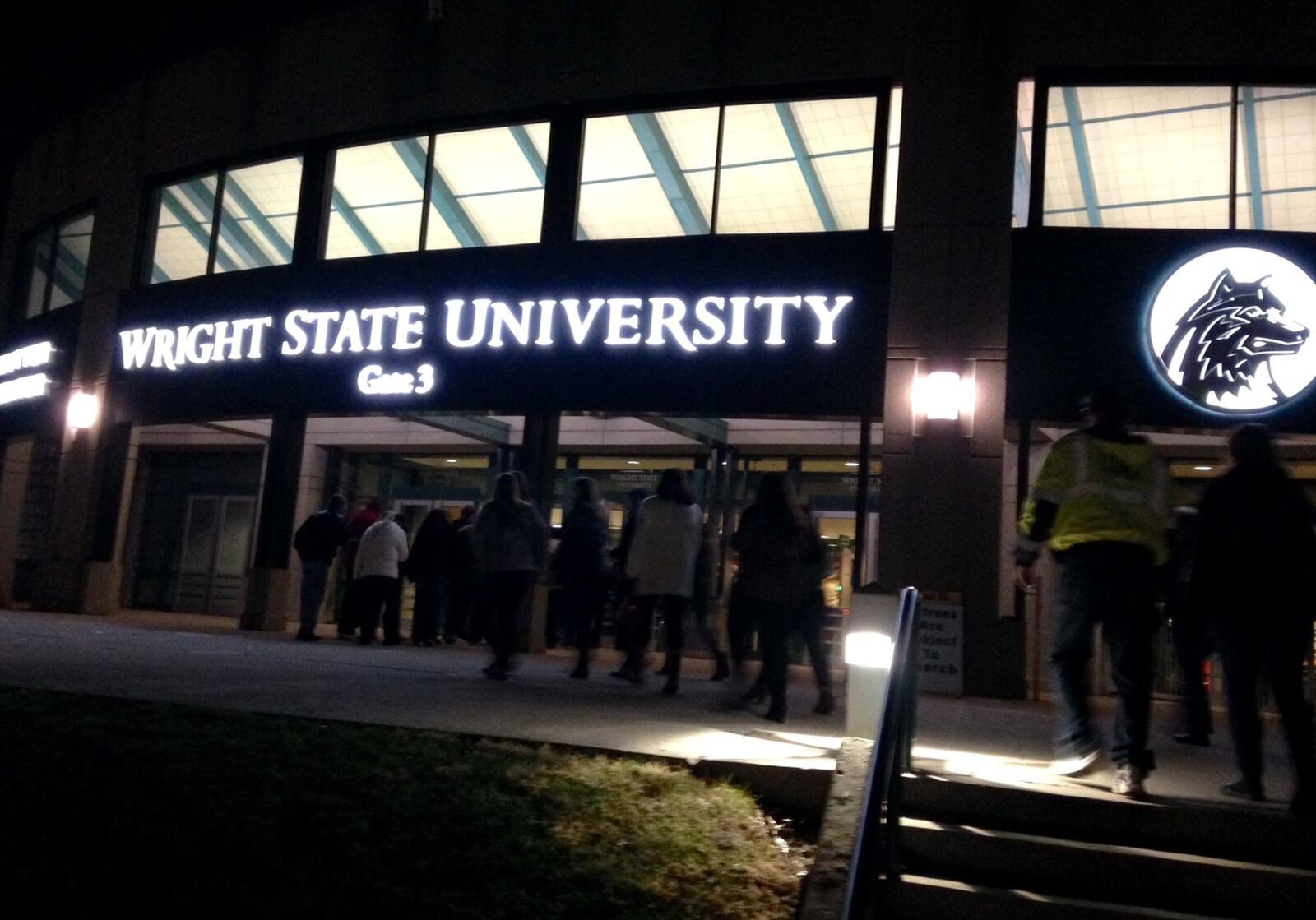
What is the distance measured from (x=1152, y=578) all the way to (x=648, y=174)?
31.1ft

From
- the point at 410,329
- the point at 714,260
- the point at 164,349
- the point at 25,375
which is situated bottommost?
the point at 25,375

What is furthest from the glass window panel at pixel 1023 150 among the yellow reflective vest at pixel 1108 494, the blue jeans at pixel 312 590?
the blue jeans at pixel 312 590

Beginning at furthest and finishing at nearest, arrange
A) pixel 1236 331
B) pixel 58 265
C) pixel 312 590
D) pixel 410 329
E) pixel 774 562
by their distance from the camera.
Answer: pixel 58 265
pixel 410 329
pixel 312 590
pixel 1236 331
pixel 774 562

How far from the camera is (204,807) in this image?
4.74 metres

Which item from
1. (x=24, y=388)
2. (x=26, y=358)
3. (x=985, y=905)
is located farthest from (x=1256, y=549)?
(x=26, y=358)

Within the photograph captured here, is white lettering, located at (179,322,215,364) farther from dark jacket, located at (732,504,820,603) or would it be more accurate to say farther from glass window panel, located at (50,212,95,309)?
dark jacket, located at (732,504,820,603)

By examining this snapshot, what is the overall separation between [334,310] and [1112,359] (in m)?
9.12

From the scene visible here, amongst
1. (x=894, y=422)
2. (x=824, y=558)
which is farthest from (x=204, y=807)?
(x=894, y=422)

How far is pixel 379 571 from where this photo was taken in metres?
12.9

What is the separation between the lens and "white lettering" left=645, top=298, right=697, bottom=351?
12828 millimetres

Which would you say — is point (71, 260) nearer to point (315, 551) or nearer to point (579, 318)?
point (315, 551)

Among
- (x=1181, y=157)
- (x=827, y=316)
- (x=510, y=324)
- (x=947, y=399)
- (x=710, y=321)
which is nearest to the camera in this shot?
(x=947, y=399)

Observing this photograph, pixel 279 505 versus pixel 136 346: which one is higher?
pixel 136 346

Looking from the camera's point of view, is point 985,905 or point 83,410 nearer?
point 985,905
